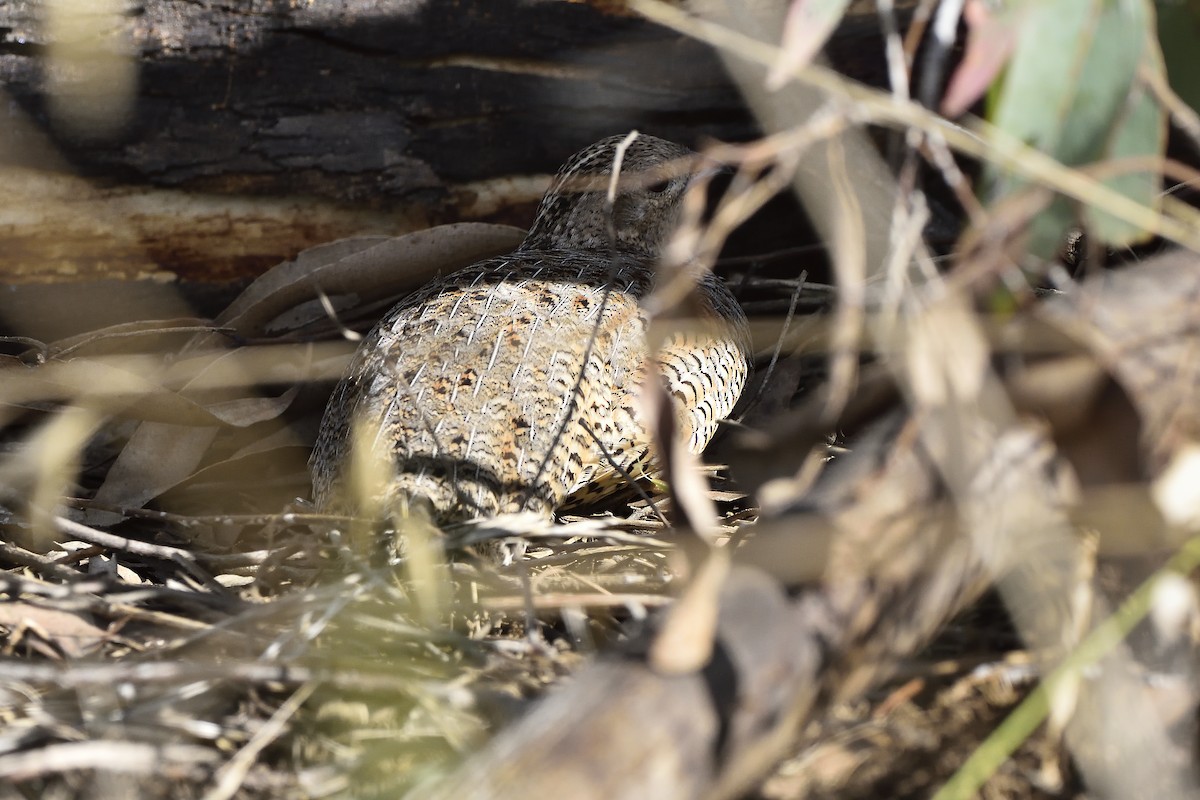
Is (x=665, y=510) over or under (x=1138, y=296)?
under

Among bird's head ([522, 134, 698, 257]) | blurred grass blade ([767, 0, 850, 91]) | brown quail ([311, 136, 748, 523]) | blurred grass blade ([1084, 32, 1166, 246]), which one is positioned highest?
blurred grass blade ([767, 0, 850, 91])

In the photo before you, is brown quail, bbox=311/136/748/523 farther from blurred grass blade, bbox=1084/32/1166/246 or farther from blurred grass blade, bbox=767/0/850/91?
blurred grass blade, bbox=1084/32/1166/246

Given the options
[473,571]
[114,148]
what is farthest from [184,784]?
[114,148]

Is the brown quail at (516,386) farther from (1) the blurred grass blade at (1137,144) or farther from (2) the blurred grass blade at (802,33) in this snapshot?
(1) the blurred grass blade at (1137,144)

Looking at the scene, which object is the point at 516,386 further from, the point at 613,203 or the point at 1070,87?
the point at 1070,87

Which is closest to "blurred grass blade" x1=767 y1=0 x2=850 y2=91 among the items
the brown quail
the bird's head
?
the brown quail

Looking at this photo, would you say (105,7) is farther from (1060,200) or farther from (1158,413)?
(1158,413)

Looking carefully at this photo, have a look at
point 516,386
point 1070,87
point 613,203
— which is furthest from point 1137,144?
point 613,203

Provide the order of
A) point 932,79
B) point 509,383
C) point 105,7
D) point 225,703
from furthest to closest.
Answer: point 105,7
point 509,383
point 225,703
point 932,79
